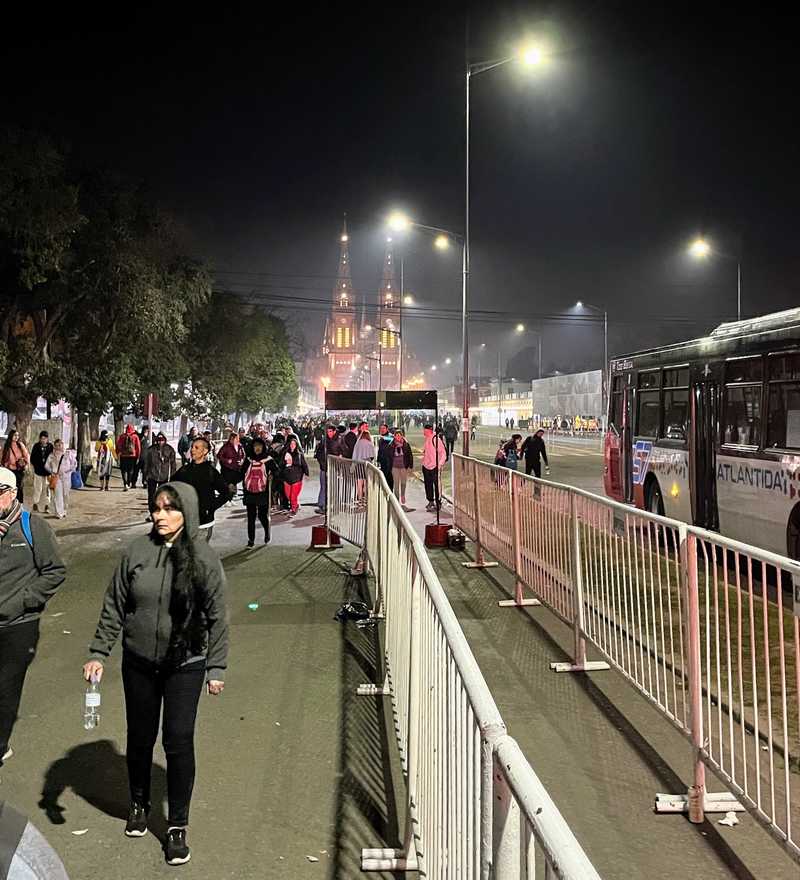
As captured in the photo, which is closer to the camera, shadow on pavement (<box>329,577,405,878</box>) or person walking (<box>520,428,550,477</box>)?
shadow on pavement (<box>329,577,405,878</box>)

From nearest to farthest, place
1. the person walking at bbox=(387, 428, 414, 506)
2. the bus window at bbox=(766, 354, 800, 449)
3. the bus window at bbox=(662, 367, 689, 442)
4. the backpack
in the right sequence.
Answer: the bus window at bbox=(766, 354, 800, 449) → the backpack → the bus window at bbox=(662, 367, 689, 442) → the person walking at bbox=(387, 428, 414, 506)

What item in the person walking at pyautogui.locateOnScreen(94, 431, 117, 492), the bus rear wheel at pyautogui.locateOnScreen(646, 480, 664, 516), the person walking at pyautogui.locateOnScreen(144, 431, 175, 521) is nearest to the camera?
the bus rear wheel at pyautogui.locateOnScreen(646, 480, 664, 516)

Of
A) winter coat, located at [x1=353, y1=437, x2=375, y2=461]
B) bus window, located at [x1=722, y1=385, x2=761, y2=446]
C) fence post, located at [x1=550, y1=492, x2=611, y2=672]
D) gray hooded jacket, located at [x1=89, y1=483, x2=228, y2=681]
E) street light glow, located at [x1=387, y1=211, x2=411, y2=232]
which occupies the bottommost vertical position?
fence post, located at [x1=550, y1=492, x2=611, y2=672]

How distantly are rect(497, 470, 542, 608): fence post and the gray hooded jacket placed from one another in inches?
Answer: 210

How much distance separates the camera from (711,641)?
4.86 metres

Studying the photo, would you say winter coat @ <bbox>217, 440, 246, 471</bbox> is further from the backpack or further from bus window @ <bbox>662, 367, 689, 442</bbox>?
bus window @ <bbox>662, 367, 689, 442</bbox>

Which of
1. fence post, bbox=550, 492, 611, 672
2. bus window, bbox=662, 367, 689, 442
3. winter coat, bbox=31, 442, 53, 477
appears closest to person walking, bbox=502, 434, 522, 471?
bus window, bbox=662, 367, 689, 442

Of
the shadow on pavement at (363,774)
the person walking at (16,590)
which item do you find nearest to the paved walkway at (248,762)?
the shadow on pavement at (363,774)

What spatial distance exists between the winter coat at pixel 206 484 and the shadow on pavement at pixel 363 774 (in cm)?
304

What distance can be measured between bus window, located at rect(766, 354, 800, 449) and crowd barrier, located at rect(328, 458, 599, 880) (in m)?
6.05

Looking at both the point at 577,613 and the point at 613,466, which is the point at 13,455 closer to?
the point at 613,466

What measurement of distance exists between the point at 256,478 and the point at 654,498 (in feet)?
21.9

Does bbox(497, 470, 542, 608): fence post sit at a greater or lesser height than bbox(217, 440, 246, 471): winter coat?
lesser

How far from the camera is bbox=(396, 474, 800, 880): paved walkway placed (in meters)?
3.74
